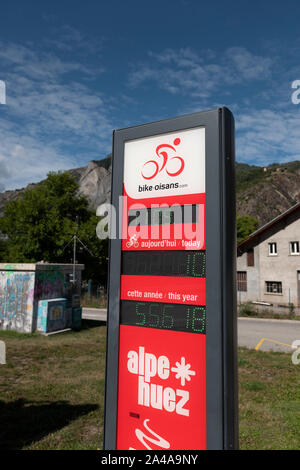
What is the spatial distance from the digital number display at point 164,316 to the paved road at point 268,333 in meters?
10.8

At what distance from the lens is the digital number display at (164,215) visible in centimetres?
384

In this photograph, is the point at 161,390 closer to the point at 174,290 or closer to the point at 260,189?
the point at 174,290

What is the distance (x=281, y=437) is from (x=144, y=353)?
12.0ft

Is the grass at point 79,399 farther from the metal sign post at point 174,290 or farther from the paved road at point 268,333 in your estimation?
the metal sign post at point 174,290

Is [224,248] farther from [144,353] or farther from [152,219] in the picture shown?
[144,353]

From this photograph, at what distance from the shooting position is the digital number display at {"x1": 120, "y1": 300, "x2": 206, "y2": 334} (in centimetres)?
367

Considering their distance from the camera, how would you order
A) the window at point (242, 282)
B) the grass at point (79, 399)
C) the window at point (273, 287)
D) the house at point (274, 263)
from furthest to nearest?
the window at point (242, 282)
the window at point (273, 287)
the house at point (274, 263)
the grass at point (79, 399)

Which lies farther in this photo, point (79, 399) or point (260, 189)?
point (260, 189)

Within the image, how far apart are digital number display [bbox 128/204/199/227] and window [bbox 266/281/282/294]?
105ft

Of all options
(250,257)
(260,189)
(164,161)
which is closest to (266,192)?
(260,189)

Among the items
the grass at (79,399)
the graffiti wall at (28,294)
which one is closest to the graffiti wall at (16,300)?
the graffiti wall at (28,294)

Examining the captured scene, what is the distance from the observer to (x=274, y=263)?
33.7 metres

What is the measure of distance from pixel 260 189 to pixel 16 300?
399 ft
